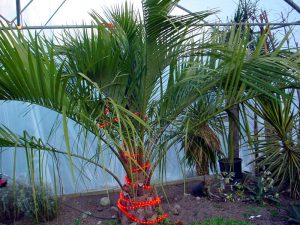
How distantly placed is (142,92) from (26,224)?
1.75m

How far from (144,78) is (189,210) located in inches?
60.9

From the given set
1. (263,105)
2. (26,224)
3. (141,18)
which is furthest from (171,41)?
(26,224)

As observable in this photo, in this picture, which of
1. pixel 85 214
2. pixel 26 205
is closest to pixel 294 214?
pixel 85 214

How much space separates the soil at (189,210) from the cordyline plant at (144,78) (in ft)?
1.97

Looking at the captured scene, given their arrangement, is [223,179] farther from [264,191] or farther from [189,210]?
[189,210]

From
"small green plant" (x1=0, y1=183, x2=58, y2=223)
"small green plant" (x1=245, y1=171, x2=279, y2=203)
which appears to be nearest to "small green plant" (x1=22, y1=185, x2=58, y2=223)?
"small green plant" (x1=0, y1=183, x2=58, y2=223)

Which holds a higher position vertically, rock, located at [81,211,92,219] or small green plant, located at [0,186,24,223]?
small green plant, located at [0,186,24,223]

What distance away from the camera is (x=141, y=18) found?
3014 mm

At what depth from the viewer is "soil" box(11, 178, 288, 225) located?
3711mm

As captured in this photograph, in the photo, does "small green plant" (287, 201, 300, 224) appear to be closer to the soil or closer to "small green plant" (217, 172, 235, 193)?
the soil

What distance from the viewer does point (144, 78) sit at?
2.99m

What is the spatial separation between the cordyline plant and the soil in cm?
60

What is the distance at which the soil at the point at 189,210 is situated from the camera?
12.2ft

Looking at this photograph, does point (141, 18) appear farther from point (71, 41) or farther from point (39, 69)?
point (39, 69)
